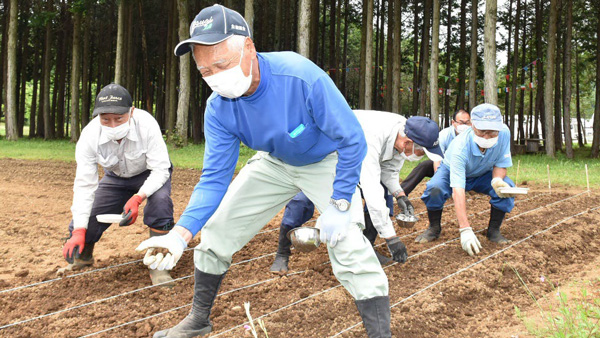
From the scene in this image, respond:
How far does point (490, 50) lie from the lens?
12359mm

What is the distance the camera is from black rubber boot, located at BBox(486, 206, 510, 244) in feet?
16.9

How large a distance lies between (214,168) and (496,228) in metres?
3.51

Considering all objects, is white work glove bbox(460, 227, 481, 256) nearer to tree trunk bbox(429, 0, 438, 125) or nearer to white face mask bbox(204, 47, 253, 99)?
white face mask bbox(204, 47, 253, 99)

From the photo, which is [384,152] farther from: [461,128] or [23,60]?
[23,60]

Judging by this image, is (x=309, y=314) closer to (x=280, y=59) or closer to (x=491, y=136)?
(x=280, y=59)

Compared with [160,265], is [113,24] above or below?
above

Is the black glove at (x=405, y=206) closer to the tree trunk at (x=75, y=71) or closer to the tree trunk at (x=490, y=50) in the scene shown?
the tree trunk at (x=490, y=50)

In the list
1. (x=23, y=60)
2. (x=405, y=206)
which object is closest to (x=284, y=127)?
(x=405, y=206)

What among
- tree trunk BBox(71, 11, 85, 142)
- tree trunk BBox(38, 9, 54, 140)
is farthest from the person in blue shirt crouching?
tree trunk BBox(38, 9, 54, 140)

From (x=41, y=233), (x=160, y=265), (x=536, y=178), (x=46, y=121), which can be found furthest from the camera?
(x=46, y=121)

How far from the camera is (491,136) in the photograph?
4715 mm

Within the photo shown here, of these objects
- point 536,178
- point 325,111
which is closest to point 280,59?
point 325,111

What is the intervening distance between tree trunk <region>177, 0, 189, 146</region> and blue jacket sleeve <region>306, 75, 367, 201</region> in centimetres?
1324

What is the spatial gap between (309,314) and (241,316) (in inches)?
17.0
